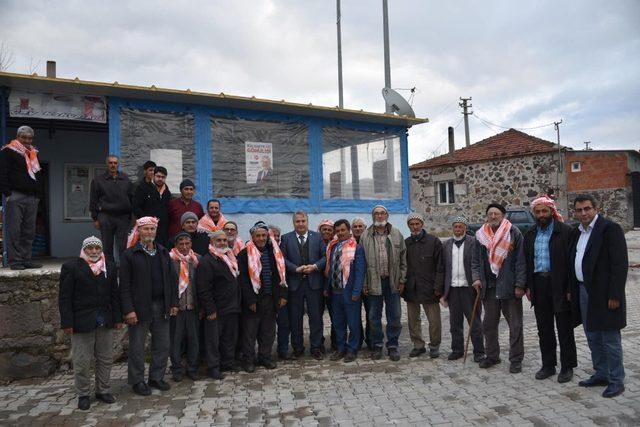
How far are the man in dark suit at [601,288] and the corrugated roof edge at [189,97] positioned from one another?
15.1ft

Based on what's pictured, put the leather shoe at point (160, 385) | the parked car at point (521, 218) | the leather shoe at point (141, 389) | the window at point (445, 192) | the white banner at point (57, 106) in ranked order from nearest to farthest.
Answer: the leather shoe at point (141, 389), the leather shoe at point (160, 385), the white banner at point (57, 106), the parked car at point (521, 218), the window at point (445, 192)

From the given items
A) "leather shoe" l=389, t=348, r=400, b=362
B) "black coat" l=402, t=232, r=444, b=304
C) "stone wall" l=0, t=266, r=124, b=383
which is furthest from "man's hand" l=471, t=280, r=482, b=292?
"stone wall" l=0, t=266, r=124, b=383

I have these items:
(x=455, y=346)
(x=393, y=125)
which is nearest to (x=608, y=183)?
(x=393, y=125)

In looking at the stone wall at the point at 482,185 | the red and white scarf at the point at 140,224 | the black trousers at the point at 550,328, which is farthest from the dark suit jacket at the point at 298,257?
the stone wall at the point at 482,185

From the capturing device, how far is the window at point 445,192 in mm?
22656

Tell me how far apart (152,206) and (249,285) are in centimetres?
175

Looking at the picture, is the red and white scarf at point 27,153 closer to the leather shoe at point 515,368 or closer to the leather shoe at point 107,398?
the leather shoe at point 107,398

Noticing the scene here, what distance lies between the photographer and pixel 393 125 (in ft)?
30.6

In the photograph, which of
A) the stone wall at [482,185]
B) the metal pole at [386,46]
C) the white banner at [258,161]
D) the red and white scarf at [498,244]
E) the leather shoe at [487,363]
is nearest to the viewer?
the red and white scarf at [498,244]

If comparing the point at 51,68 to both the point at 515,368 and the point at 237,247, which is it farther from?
the point at 515,368

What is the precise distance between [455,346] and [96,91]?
5.81 m

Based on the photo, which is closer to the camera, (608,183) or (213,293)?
(213,293)

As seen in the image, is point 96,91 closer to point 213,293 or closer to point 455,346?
point 213,293

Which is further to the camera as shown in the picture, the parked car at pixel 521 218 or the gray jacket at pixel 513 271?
the parked car at pixel 521 218
